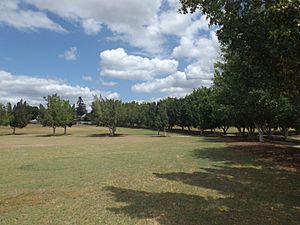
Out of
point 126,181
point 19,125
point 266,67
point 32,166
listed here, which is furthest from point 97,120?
point 266,67

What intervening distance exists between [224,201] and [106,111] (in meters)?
81.3

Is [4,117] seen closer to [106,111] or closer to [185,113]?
[106,111]

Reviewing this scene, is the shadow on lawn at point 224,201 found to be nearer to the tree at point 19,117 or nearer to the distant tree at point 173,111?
the distant tree at point 173,111

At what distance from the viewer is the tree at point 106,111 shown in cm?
9319

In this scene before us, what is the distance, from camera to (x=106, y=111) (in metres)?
93.1

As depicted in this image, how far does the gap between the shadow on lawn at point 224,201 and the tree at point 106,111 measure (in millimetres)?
74440

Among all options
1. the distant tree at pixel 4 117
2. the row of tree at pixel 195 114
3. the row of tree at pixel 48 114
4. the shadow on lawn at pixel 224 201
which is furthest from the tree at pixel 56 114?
the shadow on lawn at pixel 224 201

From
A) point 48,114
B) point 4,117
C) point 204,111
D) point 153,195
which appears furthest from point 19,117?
point 153,195

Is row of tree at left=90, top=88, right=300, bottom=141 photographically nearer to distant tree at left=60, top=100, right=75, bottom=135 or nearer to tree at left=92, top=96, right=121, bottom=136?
tree at left=92, top=96, right=121, bottom=136

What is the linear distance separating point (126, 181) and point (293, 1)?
39.4 ft

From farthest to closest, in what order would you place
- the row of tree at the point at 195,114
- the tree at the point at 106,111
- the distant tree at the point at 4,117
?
the distant tree at the point at 4,117
the tree at the point at 106,111
the row of tree at the point at 195,114

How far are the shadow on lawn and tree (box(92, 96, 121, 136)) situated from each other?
7444 centimetres

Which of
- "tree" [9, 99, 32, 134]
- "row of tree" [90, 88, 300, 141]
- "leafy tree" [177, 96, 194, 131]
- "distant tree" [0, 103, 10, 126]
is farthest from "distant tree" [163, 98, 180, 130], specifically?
"distant tree" [0, 103, 10, 126]

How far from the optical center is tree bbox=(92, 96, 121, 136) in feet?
306
